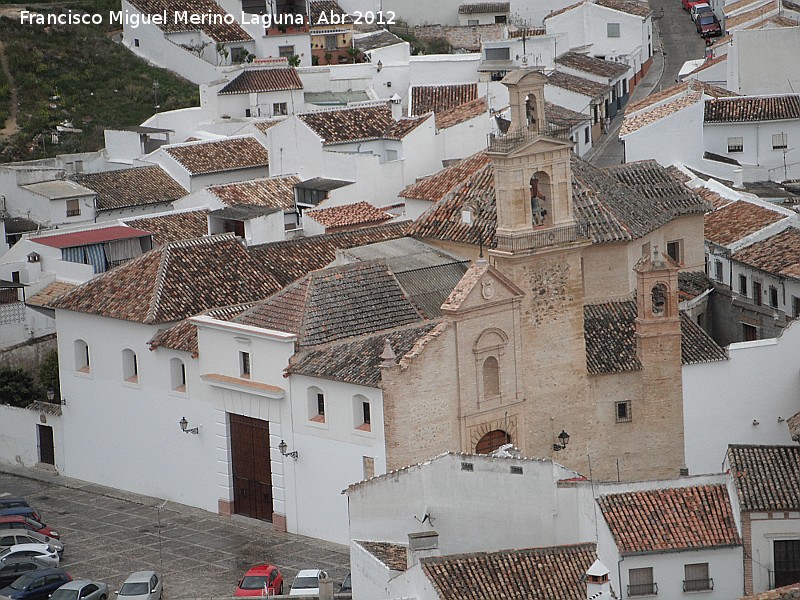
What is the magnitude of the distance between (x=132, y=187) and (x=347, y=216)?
40.6 ft

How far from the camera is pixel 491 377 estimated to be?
162 feet

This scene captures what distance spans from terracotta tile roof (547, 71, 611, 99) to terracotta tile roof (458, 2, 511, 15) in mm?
20673

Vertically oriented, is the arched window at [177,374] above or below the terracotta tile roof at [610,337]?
below

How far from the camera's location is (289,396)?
163ft

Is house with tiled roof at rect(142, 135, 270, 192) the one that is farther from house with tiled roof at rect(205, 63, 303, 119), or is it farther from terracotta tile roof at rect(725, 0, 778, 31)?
terracotta tile roof at rect(725, 0, 778, 31)

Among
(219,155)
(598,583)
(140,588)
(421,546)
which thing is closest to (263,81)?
(219,155)

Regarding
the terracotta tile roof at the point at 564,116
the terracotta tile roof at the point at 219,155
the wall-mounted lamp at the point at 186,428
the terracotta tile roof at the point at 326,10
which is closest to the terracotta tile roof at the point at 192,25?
the terracotta tile roof at the point at 326,10

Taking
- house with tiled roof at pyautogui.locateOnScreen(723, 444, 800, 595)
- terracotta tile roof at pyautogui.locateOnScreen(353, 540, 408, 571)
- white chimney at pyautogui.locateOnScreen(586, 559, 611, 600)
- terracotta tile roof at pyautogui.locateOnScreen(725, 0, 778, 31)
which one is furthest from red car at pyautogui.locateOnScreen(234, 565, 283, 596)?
terracotta tile roof at pyautogui.locateOnScreen(725, 0, 778, 31)

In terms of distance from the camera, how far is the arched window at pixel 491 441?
162ft

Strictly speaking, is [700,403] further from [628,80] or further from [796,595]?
Result: [628,80]

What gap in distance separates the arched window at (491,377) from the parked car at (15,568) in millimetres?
11517

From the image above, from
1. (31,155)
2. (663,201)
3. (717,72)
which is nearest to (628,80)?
(717,72)

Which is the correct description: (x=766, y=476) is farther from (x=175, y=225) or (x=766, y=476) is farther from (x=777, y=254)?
(x=175, y=225)

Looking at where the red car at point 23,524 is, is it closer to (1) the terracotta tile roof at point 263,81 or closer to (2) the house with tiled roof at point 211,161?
(2) the house with tiled roof at point 211,161
